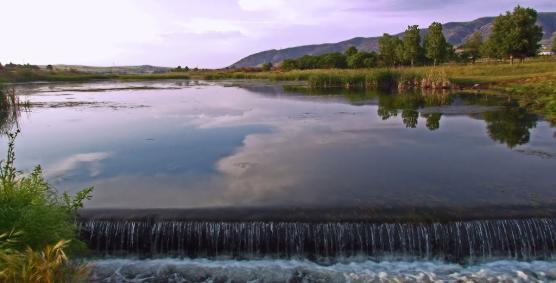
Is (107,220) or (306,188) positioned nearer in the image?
(107,220)

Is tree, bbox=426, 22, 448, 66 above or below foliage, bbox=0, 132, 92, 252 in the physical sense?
above

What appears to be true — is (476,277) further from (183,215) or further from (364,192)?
(183,215)

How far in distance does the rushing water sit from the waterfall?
0.07 feet

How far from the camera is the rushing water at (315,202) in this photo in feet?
29.9

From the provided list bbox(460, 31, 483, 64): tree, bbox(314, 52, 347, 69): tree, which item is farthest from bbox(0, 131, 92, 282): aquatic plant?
bbox(314, 52, 347, 69): tree

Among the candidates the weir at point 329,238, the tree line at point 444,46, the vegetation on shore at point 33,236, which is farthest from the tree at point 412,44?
the vegetation on shore at point 33,236

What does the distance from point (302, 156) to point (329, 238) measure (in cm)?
658

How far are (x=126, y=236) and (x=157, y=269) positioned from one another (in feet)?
3.84

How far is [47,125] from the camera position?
79.4 ft

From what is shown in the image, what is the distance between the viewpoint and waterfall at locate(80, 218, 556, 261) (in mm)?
9180

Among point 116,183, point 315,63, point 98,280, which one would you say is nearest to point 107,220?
point 98,280

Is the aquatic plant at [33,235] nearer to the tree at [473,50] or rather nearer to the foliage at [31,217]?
the foliage at [31,217]

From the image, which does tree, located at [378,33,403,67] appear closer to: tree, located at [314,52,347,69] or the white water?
tree, located at [314,52,347,69]

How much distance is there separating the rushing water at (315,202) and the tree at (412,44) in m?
49.9
